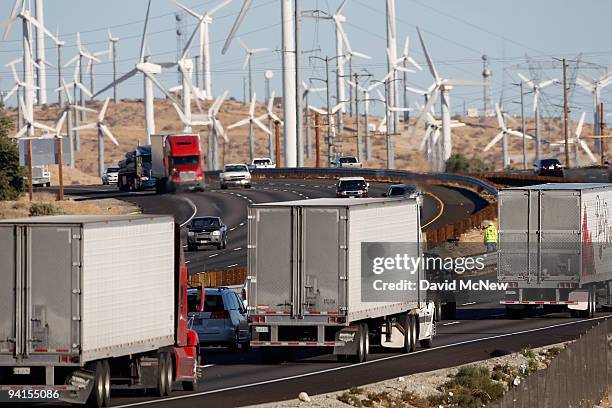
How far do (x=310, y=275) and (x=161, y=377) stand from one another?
6261 millimetres

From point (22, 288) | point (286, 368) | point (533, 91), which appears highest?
point (533, 91)

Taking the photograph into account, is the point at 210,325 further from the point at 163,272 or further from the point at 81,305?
the point at 81,305

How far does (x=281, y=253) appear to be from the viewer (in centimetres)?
3209

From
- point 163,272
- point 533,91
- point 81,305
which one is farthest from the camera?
point 533,91

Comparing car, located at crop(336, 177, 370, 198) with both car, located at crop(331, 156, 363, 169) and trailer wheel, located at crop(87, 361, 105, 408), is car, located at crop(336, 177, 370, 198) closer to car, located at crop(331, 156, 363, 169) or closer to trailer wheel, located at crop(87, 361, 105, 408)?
car, located at crop(331, 156, 363, 169)

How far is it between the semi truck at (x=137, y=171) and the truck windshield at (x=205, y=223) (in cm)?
2736

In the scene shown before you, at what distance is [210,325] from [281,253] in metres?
4.83

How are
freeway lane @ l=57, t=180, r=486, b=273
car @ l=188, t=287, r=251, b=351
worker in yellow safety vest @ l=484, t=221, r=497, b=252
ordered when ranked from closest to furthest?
1. car @ l=188, t=287, r=251, b=351
2. worker in yellow safety vest @ l=484, t=221, r=497, b=252
3. freeway lane @ l=57, t=180, r=486, b=273

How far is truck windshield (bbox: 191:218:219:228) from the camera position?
75.7 meters

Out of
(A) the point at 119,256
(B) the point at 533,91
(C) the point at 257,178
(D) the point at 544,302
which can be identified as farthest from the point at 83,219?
(B) the point at 533,91

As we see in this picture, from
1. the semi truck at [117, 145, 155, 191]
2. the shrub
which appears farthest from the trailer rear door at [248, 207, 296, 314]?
the semi truck at [117, 145, 155, 191]

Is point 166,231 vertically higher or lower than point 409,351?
higher

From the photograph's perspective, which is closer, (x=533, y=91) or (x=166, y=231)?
(x=166, y=231)

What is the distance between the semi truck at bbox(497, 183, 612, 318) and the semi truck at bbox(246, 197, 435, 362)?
10.6 meters
